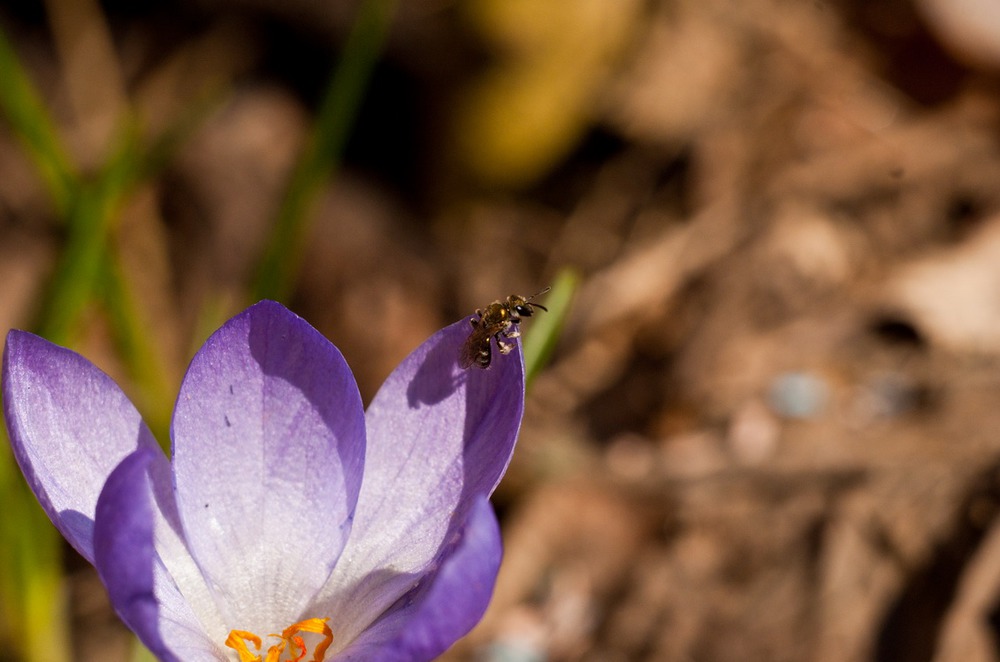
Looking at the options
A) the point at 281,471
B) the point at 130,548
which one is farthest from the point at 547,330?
the point at 130,548

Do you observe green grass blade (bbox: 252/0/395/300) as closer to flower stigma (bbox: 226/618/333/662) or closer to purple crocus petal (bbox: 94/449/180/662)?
flower stigma (bbox: 226/618/333/662)

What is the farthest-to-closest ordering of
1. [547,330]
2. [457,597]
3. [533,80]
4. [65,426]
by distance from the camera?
[533,80]
[547,330]
[65,426]
[457,597]

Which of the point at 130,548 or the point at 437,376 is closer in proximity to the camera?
the point at 130,548

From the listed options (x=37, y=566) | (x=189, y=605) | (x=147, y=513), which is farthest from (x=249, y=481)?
(x=37, y=566)

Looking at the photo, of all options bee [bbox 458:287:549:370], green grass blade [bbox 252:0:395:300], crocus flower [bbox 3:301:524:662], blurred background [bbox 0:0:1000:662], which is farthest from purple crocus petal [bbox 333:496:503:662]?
green grass blade [bbox 252:0:395:300]

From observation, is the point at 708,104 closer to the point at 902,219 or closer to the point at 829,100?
the point at 829,100

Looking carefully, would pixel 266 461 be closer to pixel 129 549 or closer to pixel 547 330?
pixel 129 549

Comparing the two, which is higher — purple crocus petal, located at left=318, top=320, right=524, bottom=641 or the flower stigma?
purple crocus petal, located at left=318, top=320, right=524, bottom=641

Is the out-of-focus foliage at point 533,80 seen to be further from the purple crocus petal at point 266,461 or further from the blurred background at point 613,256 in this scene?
the purple crocus petal at point 266,461
